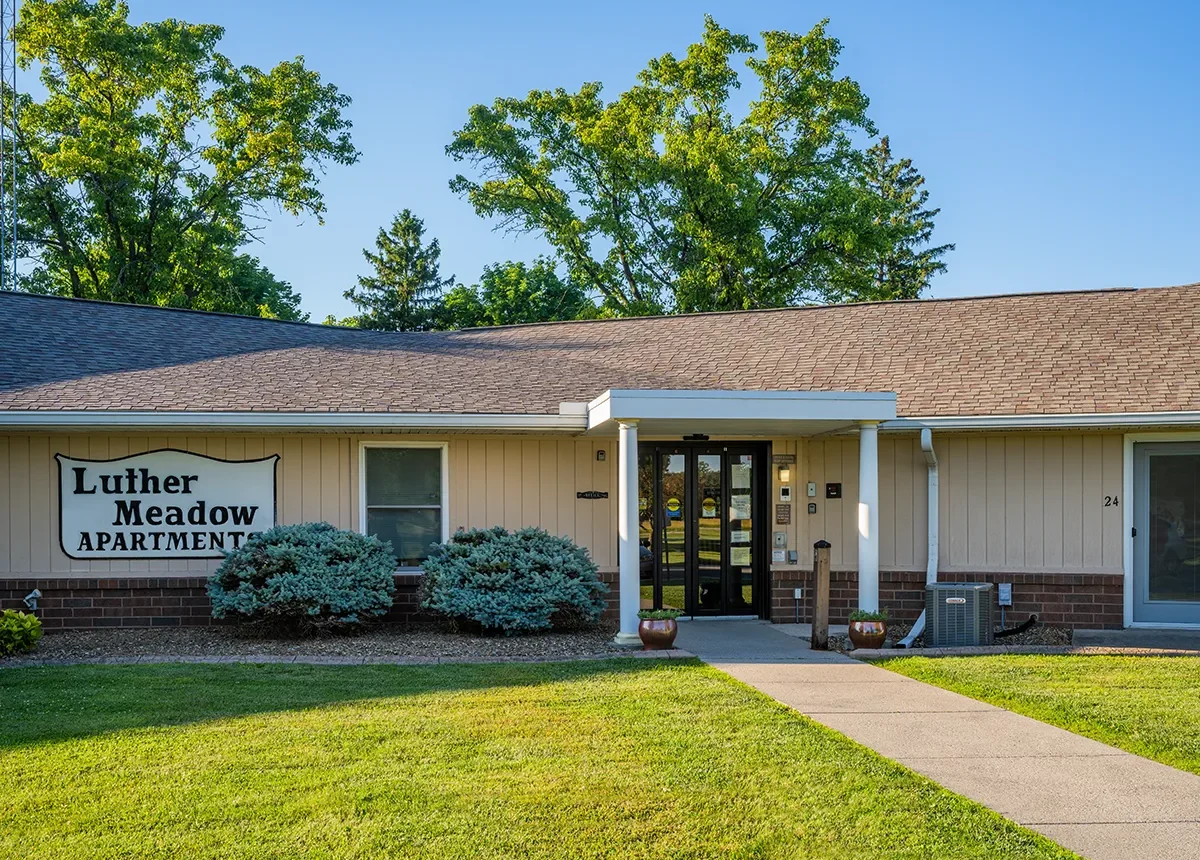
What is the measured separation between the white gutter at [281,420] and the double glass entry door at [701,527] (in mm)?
1478

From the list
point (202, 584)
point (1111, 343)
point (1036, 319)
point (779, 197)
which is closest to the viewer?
point (202, 584)

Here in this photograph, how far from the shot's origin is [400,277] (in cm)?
4931

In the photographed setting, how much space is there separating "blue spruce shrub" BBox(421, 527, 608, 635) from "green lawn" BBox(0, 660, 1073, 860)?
269cm

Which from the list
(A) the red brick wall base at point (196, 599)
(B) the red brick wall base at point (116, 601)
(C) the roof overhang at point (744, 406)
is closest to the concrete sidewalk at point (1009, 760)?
(C) the roof overhang at point (744, 406)

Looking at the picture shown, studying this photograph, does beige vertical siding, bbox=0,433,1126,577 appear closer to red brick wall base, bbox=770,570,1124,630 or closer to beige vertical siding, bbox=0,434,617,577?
beige vertical siding, bbox=0,434,617,577

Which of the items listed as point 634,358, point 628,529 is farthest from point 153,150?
point 628,529

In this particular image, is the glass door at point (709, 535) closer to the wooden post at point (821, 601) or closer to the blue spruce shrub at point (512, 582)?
the blue spruce shrub at point (512, 582)

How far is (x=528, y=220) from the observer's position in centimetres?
3002

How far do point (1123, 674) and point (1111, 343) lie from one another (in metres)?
5.77

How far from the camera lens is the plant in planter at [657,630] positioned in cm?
998

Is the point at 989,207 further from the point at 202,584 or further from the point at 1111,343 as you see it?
the point at 202,584

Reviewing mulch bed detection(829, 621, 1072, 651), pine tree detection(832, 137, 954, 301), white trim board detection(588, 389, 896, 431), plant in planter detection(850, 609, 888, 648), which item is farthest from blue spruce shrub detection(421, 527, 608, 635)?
pine tree detection(832, 137, 954, 301)

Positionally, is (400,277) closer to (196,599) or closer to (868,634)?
(196,599)

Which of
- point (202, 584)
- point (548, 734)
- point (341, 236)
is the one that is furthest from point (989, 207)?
point (548, 734)
